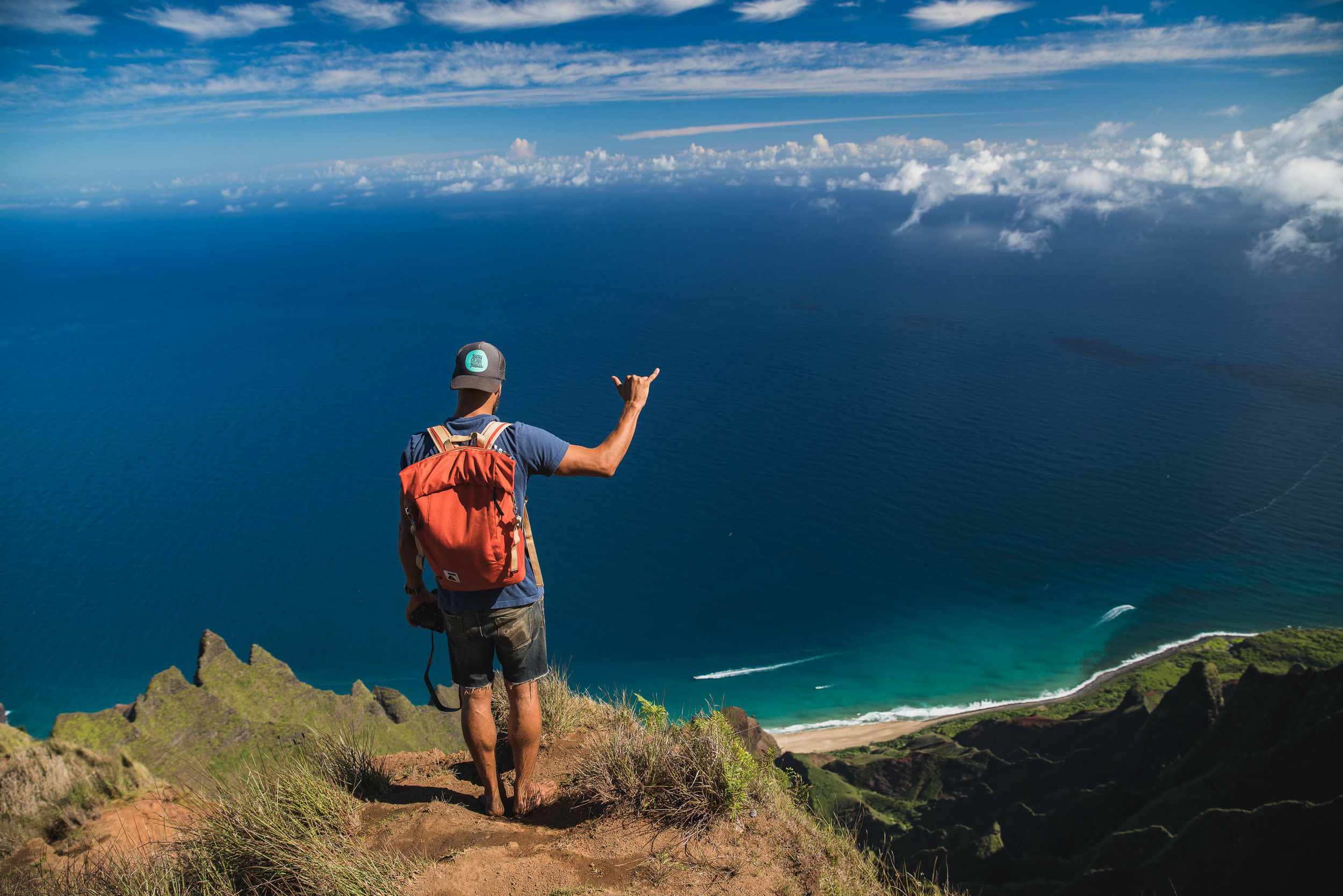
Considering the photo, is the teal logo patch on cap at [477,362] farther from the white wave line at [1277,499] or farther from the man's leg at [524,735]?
the white wave line at [1277,499]

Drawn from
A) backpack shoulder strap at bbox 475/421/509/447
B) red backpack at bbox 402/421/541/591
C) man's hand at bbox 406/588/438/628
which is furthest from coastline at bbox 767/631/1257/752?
backpack shoulder strap at bbox 475/421/509/447

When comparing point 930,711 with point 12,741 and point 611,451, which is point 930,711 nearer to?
point 12,741

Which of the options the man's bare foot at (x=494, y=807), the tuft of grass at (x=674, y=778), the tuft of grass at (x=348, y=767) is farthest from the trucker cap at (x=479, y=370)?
the tuft of grass at (x=348, y=767)

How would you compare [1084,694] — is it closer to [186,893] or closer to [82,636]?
[186,893]

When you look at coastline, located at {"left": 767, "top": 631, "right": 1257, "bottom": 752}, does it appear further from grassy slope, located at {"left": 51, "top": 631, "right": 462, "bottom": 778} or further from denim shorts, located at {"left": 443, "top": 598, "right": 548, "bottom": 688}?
denim shorts, located at {"left": 443, "top": 598, "right": 548, "bottom": 688}

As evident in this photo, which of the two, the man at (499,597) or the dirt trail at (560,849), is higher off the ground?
the man at (499,597)

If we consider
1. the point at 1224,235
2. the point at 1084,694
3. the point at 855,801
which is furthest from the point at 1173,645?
the point at 1224,235

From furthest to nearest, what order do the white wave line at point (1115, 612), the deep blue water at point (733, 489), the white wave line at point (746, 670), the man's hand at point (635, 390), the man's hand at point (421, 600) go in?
the white wave line at point (1115, 612) < the deep blue water at point (733, 489) < the white wave line at point (746, 670) < the man's hand at point (421, 600) < the man's hand at point (635, 390)
